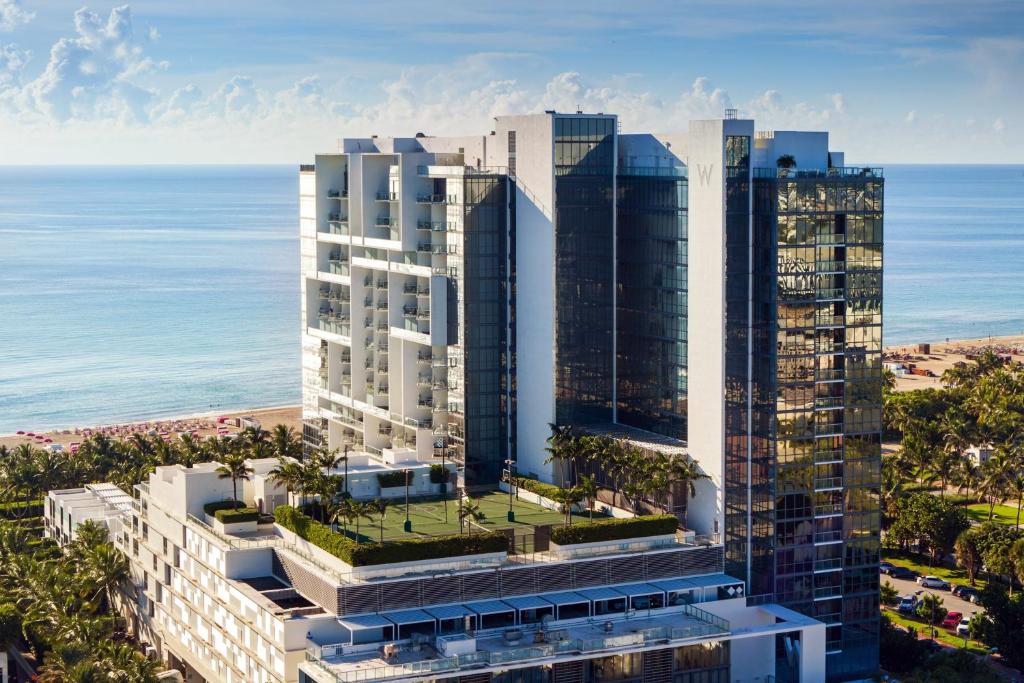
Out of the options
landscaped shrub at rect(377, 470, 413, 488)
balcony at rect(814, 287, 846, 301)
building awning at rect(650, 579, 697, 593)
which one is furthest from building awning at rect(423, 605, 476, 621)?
balcony at rect(814, 287, 846, 301)

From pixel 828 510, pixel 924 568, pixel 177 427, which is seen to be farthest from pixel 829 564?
pixel 177 427

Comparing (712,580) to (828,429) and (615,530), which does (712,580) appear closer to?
(615,530)

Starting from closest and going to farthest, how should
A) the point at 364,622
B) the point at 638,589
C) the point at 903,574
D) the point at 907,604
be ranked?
the point at 364,622 → the point at 638,589 → the point at 907,604 → the point at 903,574

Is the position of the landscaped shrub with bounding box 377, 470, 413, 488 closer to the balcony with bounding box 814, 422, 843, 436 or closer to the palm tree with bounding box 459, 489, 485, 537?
the palm tree with bounding box 459, 489, 485, 537

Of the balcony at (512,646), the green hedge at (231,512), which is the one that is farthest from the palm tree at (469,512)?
the green hedge at (231,512)

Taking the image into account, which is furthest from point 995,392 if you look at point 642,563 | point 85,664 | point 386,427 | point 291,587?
point 85,664

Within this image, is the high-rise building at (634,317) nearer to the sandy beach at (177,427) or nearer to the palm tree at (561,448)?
the palm tree at (561,448)
